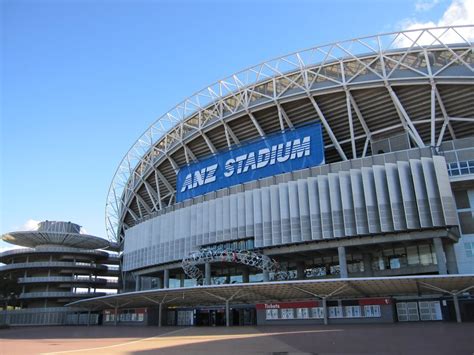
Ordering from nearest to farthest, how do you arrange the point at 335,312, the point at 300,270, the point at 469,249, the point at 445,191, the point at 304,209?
the point at 335,312 < the point at 445,191 < the point at 469,249 < the point at 304,209 < the point at 300,270

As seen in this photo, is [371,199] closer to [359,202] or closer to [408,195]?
[359,202]

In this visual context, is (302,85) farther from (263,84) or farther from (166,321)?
(166,321)

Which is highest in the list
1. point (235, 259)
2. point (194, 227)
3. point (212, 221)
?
point (212, 221)

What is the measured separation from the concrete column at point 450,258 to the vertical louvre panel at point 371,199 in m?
7.27

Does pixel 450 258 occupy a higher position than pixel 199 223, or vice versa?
pixel 199 223

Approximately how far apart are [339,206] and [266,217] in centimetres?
835

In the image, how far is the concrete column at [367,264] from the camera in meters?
43.1

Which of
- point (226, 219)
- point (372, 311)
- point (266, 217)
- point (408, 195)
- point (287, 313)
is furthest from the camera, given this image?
point (226, 219)

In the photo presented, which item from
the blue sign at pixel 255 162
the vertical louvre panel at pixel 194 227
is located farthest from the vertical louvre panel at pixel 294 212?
the vertical louvre panel at pixel 194 227

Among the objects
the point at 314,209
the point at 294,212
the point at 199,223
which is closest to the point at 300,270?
the point at 294,212

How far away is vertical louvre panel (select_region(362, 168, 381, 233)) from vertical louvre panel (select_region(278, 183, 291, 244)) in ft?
27.6

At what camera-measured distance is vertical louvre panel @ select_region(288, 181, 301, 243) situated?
141 ft

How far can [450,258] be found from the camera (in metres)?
39.5

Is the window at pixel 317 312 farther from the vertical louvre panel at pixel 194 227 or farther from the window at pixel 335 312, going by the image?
the vertical louvre panel at pixel 194 227
